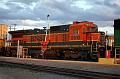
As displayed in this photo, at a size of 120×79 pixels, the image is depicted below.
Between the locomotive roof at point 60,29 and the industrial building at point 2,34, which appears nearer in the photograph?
the locomotive roof at point 60,29

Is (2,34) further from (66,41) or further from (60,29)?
(66,41)

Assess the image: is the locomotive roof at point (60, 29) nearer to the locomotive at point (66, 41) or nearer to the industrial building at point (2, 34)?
the locomotive at point (66, 41)

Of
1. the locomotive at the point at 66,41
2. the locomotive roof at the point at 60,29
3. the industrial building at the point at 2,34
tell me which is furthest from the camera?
the industrial building at the point at 2,34

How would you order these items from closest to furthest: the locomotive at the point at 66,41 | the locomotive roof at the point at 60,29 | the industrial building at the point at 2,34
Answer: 1. the locomotive at the point at 66,41
2. the locomotive roof at the point at 60,29
3. the industrial building at the point at 2,34

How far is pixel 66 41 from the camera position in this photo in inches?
1232

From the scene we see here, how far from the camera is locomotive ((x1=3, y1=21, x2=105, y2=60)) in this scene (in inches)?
1123

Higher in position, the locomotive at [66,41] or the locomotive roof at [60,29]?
the locomotive roof at [60,29]

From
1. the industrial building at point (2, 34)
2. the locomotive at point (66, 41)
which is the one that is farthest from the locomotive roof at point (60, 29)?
the industrial building at point (2, 34)

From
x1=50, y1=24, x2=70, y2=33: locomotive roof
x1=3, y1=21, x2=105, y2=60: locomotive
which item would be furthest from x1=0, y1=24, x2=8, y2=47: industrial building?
x1=50, y1=24, x2=70, y2=33: locomotive roof

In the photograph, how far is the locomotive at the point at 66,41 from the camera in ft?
93.6

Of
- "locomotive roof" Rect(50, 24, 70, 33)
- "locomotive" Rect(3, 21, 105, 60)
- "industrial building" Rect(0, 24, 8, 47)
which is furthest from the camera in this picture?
"industrial building" Rect(0, 24, 8, 47)

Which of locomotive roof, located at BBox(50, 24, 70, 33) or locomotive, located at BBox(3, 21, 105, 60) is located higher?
locomotive roof, located at BBox(50, 24, 70, 33)

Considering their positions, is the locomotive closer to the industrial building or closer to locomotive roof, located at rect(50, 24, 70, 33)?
locomotive roof, located at rect(50, 24, 70, 33)

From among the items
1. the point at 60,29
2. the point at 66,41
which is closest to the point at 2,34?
the point at 60,29
